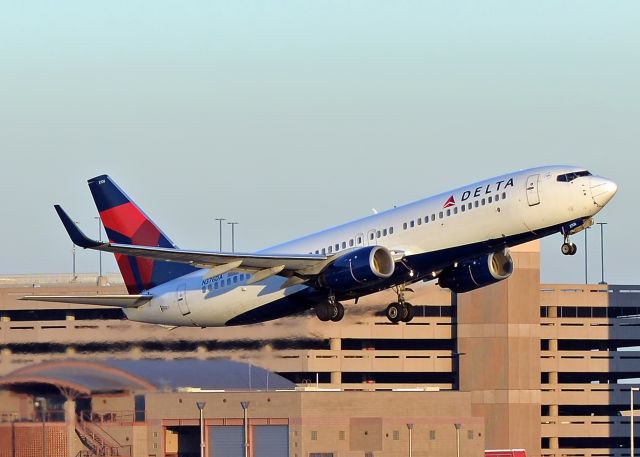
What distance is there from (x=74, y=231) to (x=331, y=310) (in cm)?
1281

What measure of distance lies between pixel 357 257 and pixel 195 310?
10.9 meters

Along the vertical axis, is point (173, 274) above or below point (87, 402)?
above

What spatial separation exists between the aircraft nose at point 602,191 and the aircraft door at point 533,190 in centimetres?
227

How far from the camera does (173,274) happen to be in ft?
256

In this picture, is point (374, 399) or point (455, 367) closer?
point (374, 399)

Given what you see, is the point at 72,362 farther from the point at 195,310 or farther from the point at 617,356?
the point at 617,356

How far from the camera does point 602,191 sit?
64.2 metres

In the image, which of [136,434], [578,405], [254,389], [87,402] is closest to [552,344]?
[578,405]

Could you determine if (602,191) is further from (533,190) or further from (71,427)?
(71,427)

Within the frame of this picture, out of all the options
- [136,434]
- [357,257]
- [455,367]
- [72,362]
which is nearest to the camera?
[357,257]

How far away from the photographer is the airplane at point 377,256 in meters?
64.8

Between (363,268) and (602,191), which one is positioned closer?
(602,191)

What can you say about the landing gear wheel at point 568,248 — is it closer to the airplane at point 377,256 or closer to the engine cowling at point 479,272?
the airplane at point 377,256

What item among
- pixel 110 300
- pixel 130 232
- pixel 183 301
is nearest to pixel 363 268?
pixel 183 301
